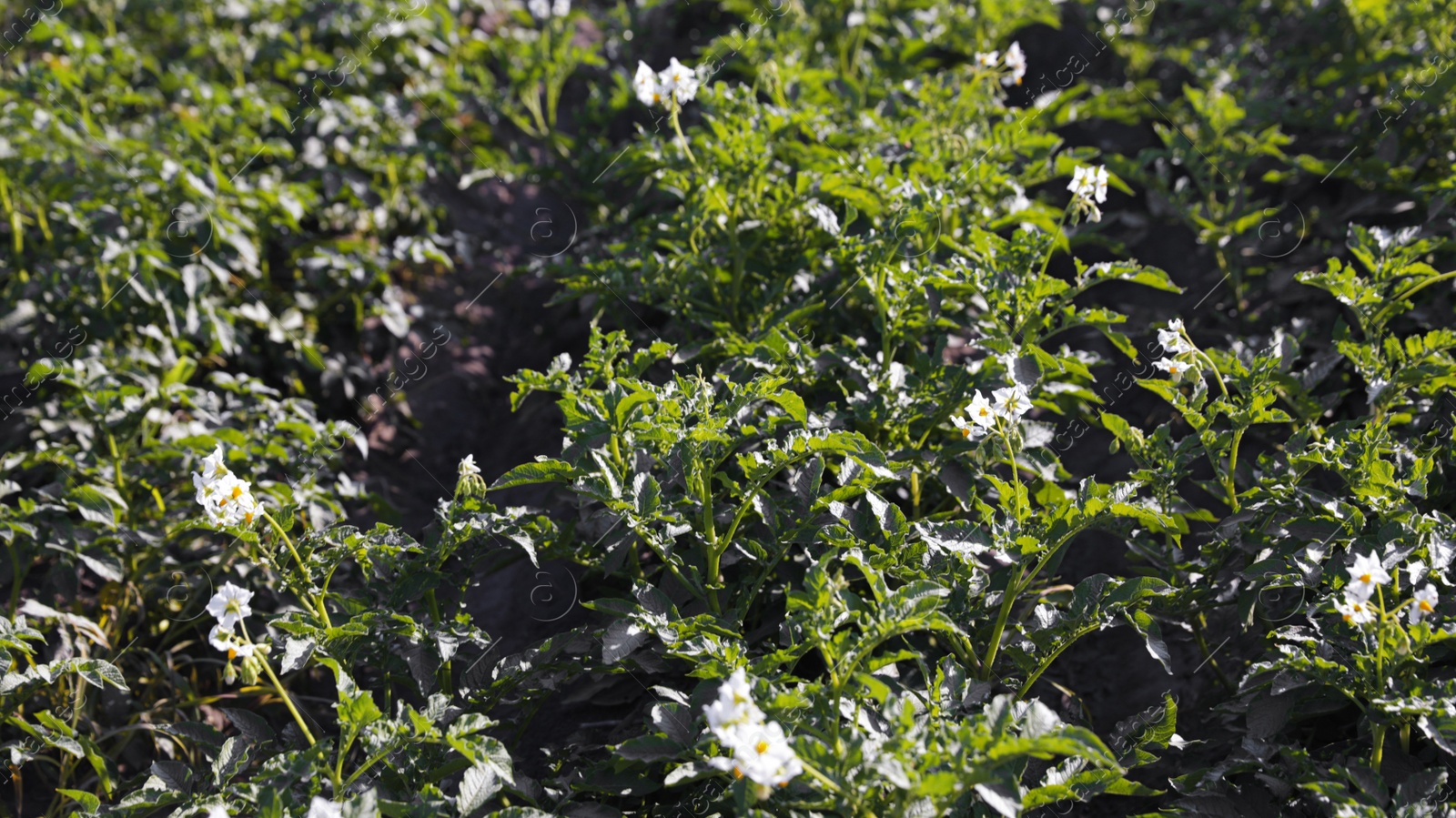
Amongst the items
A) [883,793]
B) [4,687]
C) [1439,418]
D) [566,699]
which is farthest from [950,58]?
[4,687]

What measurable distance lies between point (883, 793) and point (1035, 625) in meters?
0.58

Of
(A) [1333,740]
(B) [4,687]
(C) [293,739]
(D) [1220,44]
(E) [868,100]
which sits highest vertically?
(D) [1220,44]

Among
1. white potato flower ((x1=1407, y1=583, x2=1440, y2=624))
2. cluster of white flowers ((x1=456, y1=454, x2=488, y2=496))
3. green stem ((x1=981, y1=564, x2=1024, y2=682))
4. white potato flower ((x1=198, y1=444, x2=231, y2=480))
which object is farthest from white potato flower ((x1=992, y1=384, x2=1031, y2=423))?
white potato flower ((x1=198, y1=444, x2=231, y2=480))

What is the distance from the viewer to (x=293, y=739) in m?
2.20

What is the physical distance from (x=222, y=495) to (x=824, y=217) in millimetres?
1636

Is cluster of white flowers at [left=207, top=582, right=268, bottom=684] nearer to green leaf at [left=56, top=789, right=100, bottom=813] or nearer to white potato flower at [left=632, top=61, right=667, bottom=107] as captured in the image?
green leaf at [left=56, top=789, right=100, bottom=813]

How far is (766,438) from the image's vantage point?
2.44 metres

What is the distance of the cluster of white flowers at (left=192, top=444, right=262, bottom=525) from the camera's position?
205 cm

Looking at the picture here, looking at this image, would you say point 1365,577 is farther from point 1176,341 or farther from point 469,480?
point 469,480

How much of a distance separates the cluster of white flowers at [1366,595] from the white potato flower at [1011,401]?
644 mm

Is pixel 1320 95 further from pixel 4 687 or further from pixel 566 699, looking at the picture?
pixel 4 687

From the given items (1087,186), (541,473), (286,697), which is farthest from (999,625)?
(286,697)

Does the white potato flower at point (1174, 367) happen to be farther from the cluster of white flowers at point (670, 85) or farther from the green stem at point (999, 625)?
the cluster of white flowers at point (670, 85)

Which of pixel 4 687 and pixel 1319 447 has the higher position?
pixel 4 687
